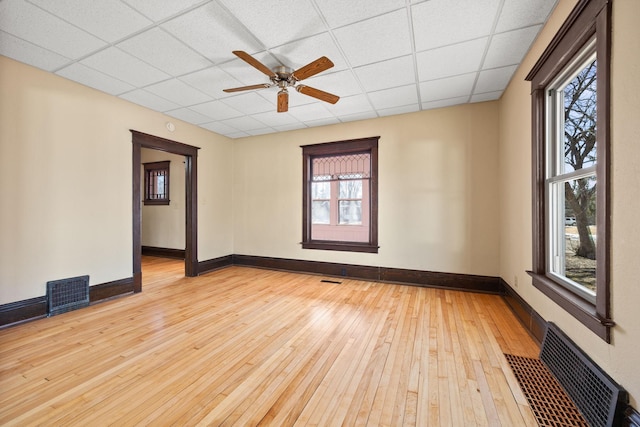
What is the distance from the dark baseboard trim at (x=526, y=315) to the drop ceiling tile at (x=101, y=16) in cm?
432

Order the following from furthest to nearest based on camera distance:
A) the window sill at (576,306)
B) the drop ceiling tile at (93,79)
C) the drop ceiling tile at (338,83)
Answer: the drop ceiling tile at (338,83), the drop ceiling tile at (93,79), the window sill at (576,306)

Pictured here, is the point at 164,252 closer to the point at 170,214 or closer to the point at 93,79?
the point at 170,214

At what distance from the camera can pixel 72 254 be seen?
126 inches

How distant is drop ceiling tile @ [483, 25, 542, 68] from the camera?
232 centimetres

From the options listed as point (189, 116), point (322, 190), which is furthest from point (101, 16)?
point (322, 190)

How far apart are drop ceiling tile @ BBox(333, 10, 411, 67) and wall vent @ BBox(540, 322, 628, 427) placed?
109 inches

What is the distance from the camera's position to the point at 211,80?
316cm

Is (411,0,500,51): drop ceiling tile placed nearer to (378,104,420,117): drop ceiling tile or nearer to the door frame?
(378,104,420,117): drop ceiling tile

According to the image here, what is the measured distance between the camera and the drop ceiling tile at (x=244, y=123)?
452 cm

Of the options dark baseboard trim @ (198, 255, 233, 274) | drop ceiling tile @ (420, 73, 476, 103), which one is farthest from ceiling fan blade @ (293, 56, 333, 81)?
dark baseboard trim @ (198, 255, 233, 274)

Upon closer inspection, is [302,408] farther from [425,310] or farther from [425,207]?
[425,207]

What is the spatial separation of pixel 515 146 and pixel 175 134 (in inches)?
199

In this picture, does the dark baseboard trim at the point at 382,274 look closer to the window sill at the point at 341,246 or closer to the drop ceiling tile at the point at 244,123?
the window sill at the point at 341,246

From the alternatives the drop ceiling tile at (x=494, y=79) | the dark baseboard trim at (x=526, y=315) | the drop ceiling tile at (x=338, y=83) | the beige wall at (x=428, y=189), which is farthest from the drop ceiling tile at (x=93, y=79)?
the dark baseboard trim at (x=526, y=315)
